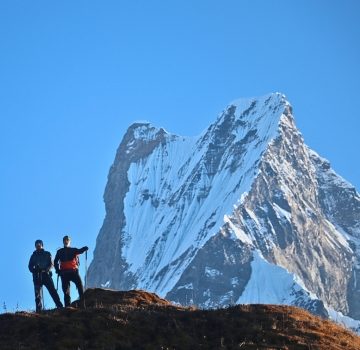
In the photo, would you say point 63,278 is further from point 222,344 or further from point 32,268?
point 222,344

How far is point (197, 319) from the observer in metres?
29.4

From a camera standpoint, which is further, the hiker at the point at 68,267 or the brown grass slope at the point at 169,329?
the hiker at the point at 68,267

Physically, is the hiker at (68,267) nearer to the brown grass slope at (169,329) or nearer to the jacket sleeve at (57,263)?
the jacket sleeve at (57,263)

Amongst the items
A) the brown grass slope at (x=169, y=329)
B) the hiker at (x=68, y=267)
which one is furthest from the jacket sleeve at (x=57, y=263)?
the brown grass slope at (x=169, y=329)

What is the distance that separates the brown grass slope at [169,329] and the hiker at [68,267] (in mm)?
1984

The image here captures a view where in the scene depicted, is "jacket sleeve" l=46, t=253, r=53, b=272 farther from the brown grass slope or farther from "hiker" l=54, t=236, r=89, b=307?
the brown grass slope

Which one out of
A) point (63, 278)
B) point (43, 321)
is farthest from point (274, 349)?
point (63, 278)

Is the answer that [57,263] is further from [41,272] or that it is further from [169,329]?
[169,329]

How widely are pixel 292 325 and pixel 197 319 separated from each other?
2.35 meters

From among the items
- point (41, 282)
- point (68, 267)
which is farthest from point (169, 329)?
point (41, 282)

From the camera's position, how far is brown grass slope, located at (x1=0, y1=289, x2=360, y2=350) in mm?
27250

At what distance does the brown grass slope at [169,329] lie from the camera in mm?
27250

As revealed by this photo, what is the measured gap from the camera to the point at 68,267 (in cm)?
3284

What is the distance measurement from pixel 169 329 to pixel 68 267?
17.8 feet
